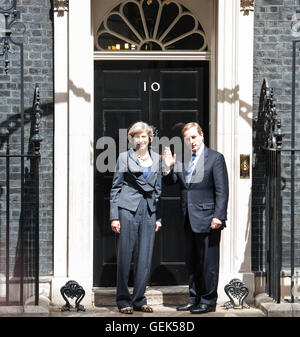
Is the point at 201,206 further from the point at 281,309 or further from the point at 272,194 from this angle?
the point at 281,309

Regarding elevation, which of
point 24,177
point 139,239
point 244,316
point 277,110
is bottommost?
point 244,316

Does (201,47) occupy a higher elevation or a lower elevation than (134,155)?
higher

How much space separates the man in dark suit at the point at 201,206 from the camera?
359 inches

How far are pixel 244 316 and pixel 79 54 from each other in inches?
126

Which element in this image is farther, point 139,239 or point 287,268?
point 287,268

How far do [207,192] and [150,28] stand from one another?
2.08m

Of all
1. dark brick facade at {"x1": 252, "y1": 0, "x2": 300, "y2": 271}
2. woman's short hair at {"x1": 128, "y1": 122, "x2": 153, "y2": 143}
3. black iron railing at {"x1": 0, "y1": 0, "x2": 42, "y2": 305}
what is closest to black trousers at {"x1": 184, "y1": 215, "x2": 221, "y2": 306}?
dark brick facade at {"x1": 252, "y1": 0, "x2": 300, "y2": 271}

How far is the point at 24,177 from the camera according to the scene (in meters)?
9.66

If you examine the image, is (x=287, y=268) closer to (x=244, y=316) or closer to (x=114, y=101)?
(x=244, y=316)

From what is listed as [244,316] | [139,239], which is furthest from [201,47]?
[244,316]

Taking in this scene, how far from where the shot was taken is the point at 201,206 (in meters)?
9.14

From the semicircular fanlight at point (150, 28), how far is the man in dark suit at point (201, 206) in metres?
1.30

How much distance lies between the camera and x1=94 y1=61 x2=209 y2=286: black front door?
10000 mm

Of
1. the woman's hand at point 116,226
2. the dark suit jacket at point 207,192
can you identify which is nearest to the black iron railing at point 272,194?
the dark suit jacket at point 207,192
